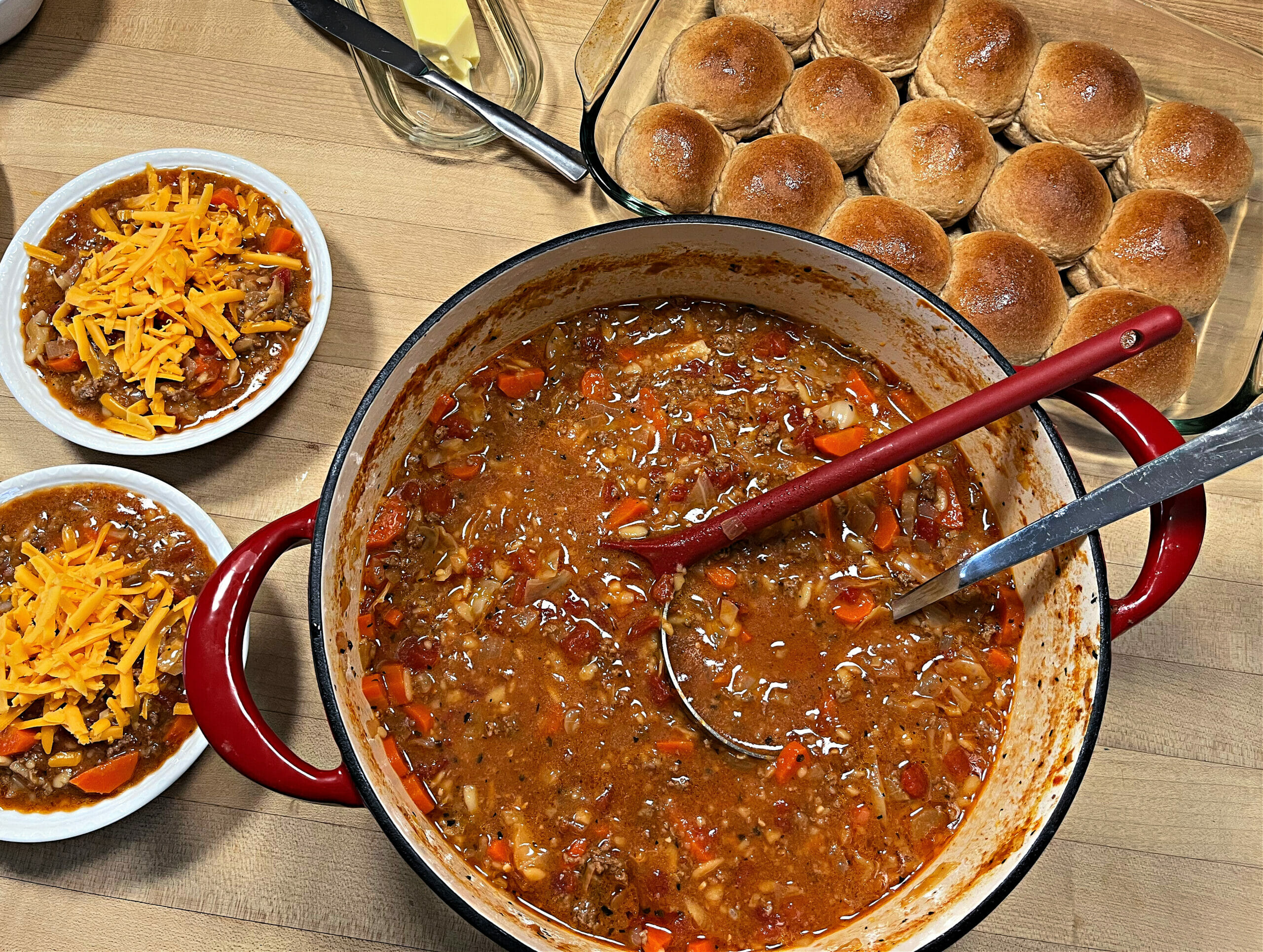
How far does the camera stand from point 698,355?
6.65 feet

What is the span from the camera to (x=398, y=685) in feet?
6.10

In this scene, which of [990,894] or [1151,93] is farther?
[1151,93]

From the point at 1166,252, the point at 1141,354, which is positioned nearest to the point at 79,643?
the point at 1141,354

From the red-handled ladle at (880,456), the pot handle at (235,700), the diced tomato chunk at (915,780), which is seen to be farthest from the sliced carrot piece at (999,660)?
the pot handle at (235,700)

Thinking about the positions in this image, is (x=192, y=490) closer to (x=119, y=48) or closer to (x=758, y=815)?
(x=119, y=48)

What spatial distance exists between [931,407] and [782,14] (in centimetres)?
115

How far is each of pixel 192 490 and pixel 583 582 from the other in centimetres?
109

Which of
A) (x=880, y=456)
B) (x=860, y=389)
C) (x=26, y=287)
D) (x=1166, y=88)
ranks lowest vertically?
(x=26, y=287)

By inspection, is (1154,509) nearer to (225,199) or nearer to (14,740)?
(225,199)

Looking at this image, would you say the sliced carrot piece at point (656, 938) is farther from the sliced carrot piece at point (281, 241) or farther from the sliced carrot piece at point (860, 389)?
the sliced carrot piece at point (281, 241)

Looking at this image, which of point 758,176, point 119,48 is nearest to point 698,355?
point 758,176

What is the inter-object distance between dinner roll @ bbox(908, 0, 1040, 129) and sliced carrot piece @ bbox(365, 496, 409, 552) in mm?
1771

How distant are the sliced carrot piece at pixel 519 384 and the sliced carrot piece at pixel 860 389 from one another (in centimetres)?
69

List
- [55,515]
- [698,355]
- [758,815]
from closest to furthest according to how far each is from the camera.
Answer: [758,815] → [698,355] → [55,515]
